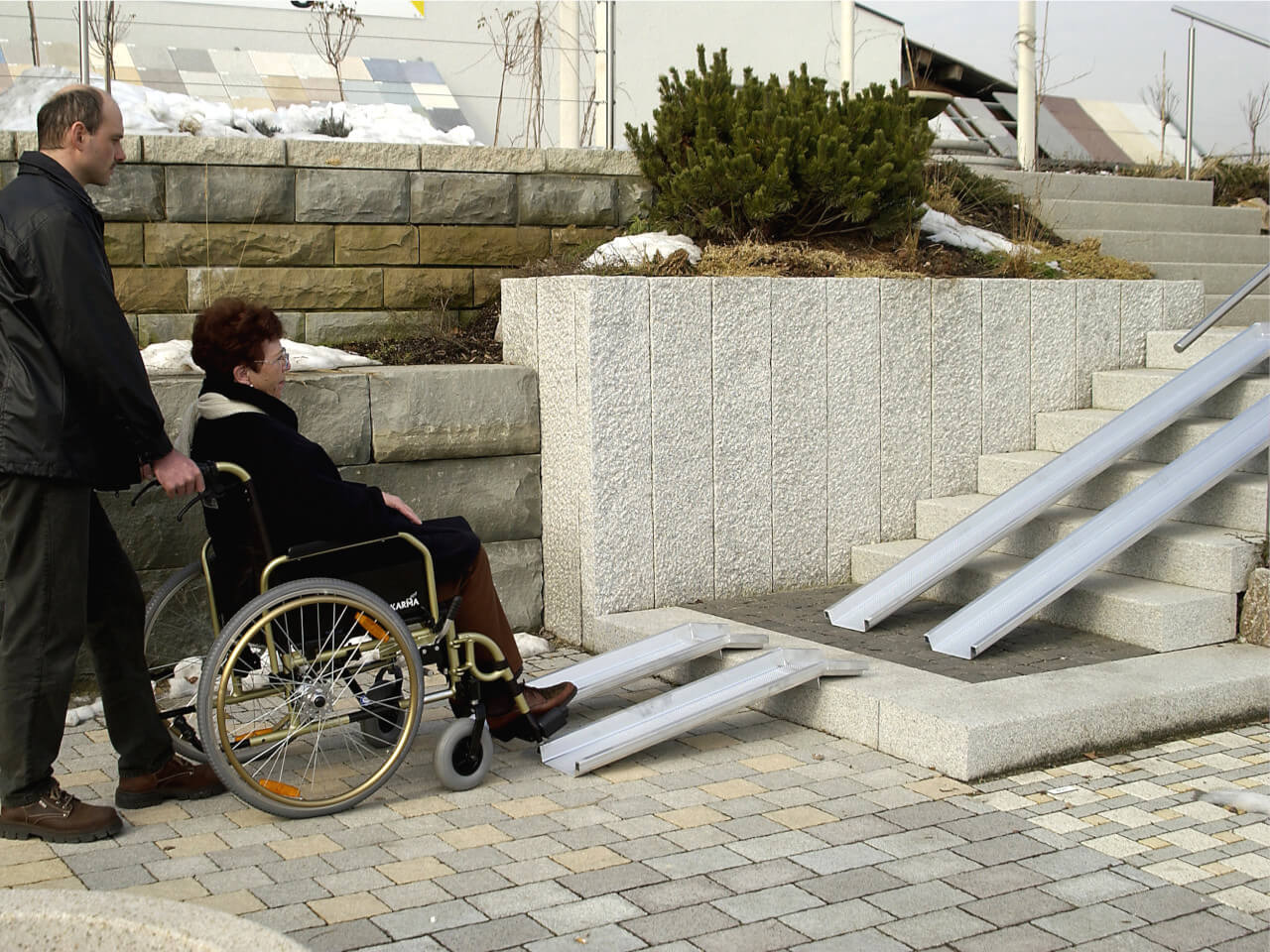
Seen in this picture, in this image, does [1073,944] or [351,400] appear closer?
[1073,944]

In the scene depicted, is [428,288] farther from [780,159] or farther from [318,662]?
[318,662]

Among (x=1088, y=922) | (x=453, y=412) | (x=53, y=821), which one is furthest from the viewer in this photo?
(x=453, y=412)

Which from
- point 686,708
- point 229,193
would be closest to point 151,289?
point 229,193

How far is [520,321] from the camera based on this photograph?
5859mm

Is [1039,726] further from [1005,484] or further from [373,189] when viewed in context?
[373,189]

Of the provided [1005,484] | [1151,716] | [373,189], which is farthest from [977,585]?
[373,189]

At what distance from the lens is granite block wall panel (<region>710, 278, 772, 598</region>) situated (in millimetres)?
5680

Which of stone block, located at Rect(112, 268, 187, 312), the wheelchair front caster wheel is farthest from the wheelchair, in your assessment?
stone block, located at Rect(112, 268, 187, 312)

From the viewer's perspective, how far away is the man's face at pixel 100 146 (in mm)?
3557

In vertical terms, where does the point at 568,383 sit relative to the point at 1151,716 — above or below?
above

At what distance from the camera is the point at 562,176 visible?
6.89m

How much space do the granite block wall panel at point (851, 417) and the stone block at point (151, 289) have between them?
2852 mm

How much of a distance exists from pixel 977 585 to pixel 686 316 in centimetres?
160

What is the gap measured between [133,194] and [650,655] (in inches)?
124
